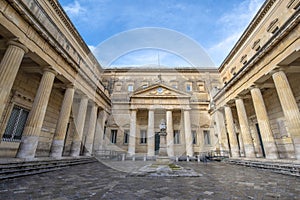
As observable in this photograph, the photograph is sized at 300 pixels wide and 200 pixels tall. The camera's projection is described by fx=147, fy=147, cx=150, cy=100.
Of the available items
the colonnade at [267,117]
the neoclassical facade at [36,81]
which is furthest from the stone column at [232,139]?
the neoclassical facade at [36,81]

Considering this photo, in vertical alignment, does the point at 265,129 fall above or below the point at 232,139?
above

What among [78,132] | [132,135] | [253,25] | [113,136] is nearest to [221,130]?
[132,135]

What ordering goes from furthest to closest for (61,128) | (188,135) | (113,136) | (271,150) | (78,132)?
(113,136)
(188,135)
(78,132)
(61,128)
(271,150)

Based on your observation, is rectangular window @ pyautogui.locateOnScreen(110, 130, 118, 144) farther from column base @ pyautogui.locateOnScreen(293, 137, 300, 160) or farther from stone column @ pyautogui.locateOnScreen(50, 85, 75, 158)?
column base @ pyautogui.locateOnScreen(293, 137, 300, 160)

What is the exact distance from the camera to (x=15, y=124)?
9742mm

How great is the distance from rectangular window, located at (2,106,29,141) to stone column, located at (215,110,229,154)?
1822cm

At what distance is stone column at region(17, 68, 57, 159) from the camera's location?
752 centimetres

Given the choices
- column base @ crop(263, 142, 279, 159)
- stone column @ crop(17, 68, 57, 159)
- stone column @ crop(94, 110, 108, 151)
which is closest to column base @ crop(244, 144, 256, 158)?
column base @ crop(263, 142, 279, 159)

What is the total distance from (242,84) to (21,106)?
16.8 m

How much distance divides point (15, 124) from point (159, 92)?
1435 centimetres

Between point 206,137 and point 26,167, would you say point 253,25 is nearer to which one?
point 206,137

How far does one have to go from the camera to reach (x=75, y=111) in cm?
1529

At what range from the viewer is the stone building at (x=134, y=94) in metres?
7.62

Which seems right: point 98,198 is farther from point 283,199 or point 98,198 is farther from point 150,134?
point 150,134
